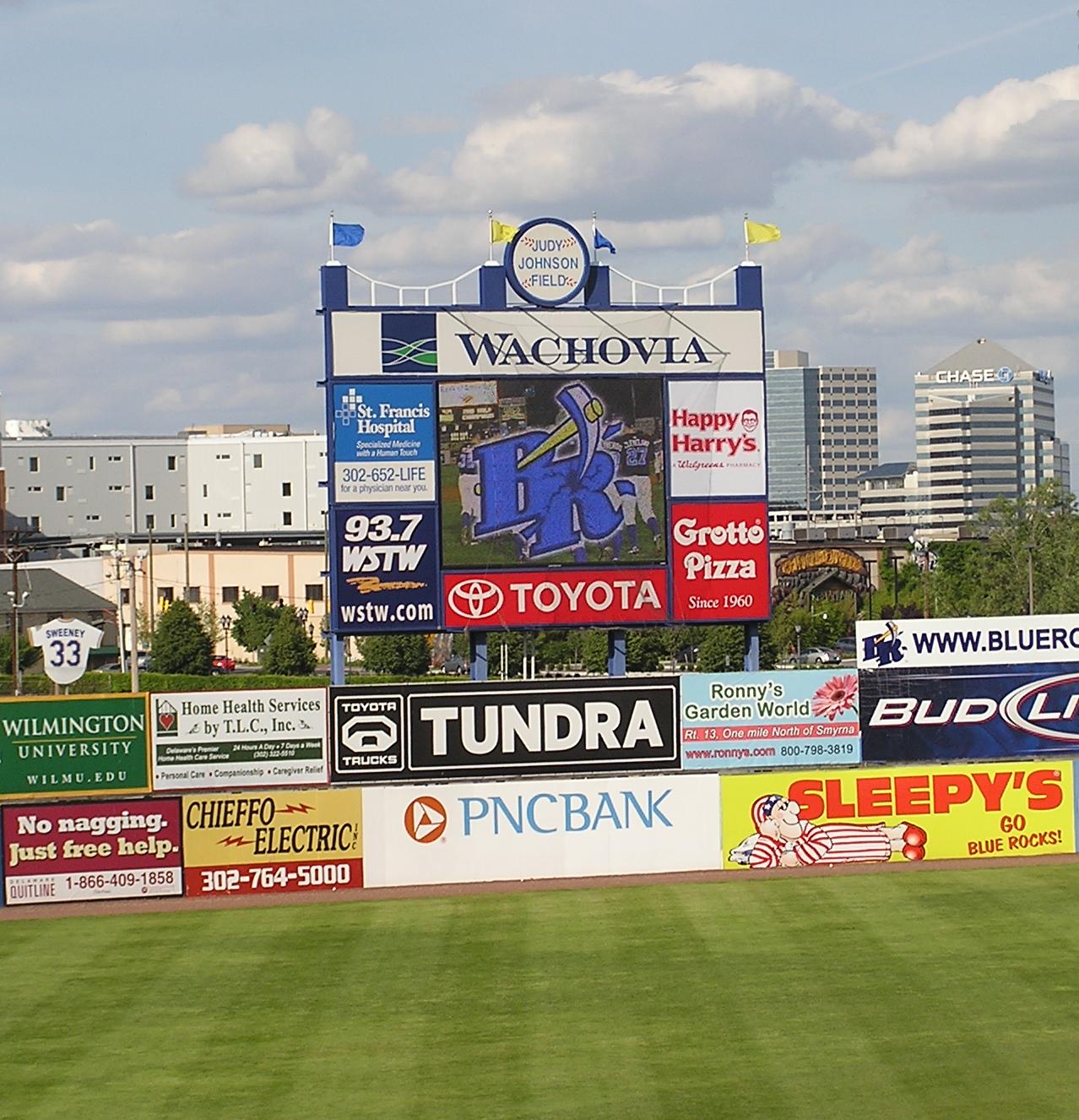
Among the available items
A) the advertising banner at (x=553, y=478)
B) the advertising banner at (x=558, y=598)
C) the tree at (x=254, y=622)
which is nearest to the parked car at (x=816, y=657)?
the tree at (x=254, y=622)

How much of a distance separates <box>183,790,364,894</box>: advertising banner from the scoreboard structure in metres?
3.90

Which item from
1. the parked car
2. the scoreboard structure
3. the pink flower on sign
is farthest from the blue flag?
the parked car

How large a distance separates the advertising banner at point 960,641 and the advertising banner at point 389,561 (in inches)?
360

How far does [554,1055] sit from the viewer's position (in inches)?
938

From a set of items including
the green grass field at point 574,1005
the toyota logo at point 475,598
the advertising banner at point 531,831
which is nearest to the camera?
the green grass field at point 574,1005

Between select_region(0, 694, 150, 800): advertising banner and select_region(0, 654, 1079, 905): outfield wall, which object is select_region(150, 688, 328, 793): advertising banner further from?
select_region(0, 694, 150, 800): advertising banner

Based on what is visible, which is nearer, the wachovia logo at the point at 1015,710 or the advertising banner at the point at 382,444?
the advertising banner at the point at 382,444

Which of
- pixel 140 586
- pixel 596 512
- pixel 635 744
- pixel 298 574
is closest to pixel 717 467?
pixel 596 512

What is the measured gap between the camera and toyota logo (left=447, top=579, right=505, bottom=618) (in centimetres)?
3788

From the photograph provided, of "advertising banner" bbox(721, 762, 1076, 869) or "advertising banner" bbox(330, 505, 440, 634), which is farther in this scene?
"advertising banner" bbox(330, 505, 440, 634)

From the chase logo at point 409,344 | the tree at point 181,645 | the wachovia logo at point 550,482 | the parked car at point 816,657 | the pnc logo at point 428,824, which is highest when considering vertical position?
the chase logo at point 409,344

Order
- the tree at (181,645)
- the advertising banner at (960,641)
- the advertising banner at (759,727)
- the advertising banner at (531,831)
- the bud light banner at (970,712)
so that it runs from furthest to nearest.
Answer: the tree at (181,645), the advertising banner at (960,641), the bud light banner at (970,712), the advertising banner at (759,727), the advertising banner at (531,831)

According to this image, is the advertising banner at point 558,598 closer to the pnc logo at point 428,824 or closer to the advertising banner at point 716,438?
the advertising banner at point 716,438

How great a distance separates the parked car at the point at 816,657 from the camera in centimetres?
A: 8925
